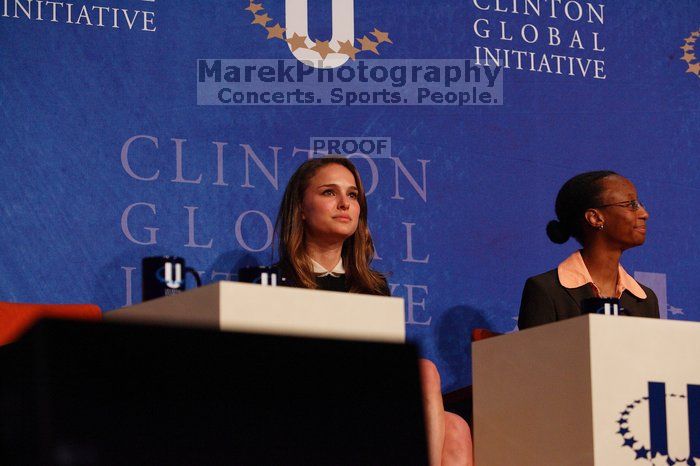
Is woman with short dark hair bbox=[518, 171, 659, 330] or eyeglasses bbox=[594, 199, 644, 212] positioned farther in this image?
eyeglasses bbox=[594, 199, 644, 212]

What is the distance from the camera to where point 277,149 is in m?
3.86

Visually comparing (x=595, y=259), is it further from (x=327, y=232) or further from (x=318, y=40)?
(x=318, y=40)

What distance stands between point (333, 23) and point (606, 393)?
7.28 feet

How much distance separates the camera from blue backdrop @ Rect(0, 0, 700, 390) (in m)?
3.55

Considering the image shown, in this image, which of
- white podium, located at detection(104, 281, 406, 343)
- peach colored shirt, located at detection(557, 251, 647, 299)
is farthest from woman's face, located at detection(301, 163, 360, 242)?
white podium, located at detection(104, 281, 406, 343)

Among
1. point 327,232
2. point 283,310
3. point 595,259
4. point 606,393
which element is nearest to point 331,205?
point 327,232

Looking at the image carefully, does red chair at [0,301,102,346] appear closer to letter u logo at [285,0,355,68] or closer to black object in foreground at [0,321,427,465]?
letter u logo at [285,0,355,68]

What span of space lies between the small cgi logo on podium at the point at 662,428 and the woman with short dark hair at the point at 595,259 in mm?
1016

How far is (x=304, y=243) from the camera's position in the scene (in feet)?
→ 10.8

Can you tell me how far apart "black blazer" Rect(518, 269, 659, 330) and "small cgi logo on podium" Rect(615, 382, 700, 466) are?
3.29 ft

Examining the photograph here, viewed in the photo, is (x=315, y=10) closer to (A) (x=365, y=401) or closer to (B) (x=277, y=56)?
(B) (x=277, y=56)

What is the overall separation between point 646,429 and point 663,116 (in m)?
2.39

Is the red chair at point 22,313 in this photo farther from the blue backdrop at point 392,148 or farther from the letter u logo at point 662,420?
the letter u logo at point 662,420

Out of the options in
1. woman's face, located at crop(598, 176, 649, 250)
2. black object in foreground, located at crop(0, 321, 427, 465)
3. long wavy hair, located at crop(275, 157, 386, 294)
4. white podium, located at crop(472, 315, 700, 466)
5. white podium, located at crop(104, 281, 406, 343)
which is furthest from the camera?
woman's face, located at crop(598, 176, 649, 250)
